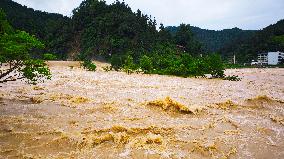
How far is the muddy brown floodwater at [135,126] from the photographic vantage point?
18.9ft

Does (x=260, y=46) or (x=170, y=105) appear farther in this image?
(x=260, y=46)

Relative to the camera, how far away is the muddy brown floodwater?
18.9 ft

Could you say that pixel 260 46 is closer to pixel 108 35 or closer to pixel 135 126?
pixel 108 35

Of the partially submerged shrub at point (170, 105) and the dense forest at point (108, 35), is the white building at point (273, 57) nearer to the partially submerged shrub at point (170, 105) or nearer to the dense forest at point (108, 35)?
the dense forest at point (108, 35)

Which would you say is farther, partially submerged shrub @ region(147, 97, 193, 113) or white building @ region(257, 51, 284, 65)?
white building @ region(257, 51, 284, 65)

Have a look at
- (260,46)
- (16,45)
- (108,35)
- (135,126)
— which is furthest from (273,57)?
(16,45)

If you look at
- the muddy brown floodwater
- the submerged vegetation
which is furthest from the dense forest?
the submerged vegetation

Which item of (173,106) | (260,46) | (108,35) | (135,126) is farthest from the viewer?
(260,46)

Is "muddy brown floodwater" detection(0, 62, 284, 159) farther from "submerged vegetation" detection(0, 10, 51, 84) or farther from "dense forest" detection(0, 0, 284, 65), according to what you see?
"dense forest" detection(0, 0, 284, 65)

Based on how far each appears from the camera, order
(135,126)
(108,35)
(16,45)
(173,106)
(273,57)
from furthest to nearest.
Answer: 1. (273,57)
2. (108,35)
3. (173,106)
4. (135,126)
5. (16,45)

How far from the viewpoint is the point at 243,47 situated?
6384cm

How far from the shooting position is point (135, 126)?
6969mm

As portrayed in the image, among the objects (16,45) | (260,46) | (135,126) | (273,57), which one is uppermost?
(260,46)

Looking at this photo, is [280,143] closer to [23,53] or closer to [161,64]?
[23,53]
